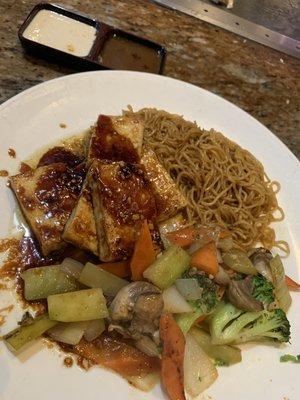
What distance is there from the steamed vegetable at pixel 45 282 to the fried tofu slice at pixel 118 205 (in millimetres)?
287

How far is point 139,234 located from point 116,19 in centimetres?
319

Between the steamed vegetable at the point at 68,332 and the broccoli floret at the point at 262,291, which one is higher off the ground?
the broccoli floret at the point at 262,291

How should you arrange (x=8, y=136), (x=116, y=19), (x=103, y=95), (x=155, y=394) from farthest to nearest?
(x=116, y=19), (x=103, y=95), (x=8, y=136), (x=155, y=394)

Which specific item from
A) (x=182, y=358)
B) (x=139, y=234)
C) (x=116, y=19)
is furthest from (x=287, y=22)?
(x=182, y=358)

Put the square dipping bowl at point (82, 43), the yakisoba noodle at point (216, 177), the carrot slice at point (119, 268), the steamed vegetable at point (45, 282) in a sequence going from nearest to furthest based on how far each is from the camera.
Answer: the steamed vegetable at point (45, 282) < the carrot slice at point (119, 268) < the yakisoba noodle at point (216, 177) < the square dipping bowl at point (82, 43)

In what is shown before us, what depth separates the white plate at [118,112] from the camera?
2686mm

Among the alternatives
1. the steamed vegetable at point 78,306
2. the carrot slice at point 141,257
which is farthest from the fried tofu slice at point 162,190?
the steamed vegetable at point 78,306

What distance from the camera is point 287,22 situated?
624cm

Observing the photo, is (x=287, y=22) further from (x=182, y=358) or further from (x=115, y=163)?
(x=182, y=358)

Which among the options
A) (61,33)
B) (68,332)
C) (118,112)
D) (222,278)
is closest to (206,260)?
(222,278)

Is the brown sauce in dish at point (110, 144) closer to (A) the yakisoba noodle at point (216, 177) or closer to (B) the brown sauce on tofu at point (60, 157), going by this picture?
(B) the brown sauce on tofu at point (60, 157)

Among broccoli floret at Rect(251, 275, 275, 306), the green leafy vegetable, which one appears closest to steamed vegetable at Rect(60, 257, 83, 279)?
broccoli floret at Rect(251, 275, 275, 306)

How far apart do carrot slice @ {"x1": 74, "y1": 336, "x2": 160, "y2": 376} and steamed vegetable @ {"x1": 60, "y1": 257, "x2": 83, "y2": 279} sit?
41cm

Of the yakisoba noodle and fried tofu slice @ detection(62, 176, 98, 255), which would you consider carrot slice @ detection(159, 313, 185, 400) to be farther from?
the yakisoba noodle
